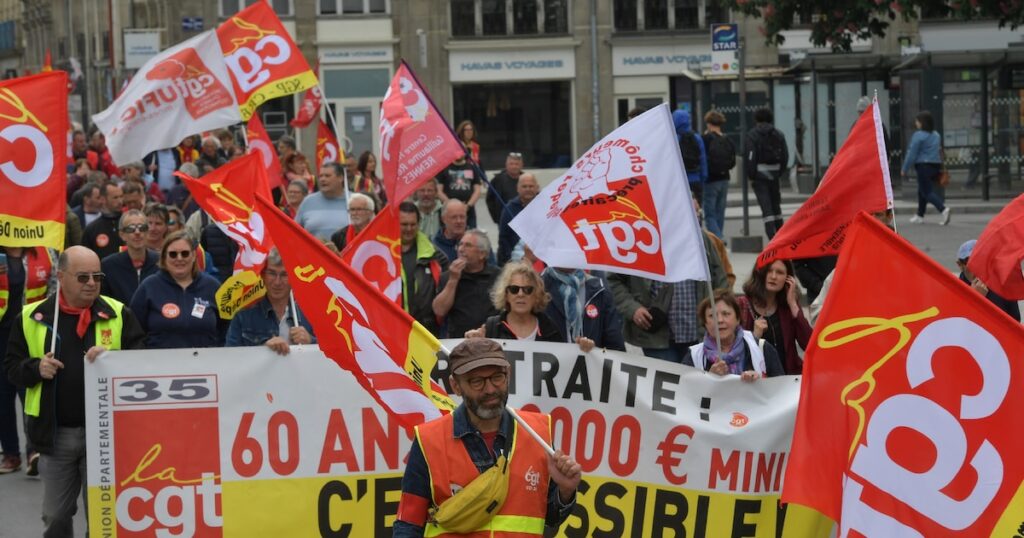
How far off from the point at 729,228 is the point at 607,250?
17.0 m

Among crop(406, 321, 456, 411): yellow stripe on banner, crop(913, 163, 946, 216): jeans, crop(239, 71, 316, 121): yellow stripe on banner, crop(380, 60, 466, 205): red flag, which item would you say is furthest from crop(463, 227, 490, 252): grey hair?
crop(913, 163, 946, 216): jeans

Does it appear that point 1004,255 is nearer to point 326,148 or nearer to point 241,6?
point 326,148

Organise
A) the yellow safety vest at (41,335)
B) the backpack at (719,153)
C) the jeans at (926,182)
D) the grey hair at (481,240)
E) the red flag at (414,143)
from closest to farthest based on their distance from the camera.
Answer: the yellow safety vest at (41,335) → the grey hair at (481,240) → the red flag at (414,143) → the backpack at (719,153) → the jeans at (926,182)

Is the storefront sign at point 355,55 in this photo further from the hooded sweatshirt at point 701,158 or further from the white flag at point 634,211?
the white flag at point 634,211

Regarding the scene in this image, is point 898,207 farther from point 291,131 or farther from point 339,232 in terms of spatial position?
point 291,131

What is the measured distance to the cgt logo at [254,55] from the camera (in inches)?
592

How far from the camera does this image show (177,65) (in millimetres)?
14531

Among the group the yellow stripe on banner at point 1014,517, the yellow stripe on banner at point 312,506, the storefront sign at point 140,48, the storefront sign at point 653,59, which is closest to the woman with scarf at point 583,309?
A: the yellow stripe on banner at point 312,506

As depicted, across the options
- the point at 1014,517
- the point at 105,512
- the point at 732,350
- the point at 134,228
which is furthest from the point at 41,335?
the point at 1014,517

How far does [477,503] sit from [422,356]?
134 cm

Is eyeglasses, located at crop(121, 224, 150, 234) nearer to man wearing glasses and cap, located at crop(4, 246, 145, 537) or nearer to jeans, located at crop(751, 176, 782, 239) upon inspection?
man wearing glasses and cap, located at crop(4, 246, 145, 537)

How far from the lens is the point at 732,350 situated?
26.4ft

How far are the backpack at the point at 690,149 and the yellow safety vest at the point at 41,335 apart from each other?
11231 mm

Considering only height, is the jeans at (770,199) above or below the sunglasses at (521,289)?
below
